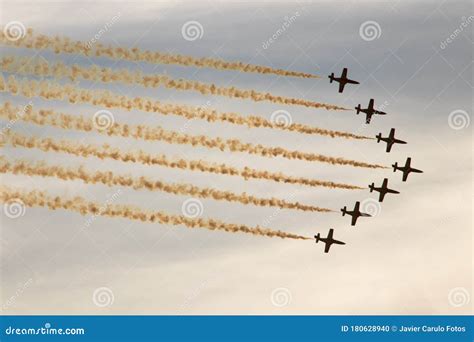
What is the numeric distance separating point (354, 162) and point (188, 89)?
2574 centimetres

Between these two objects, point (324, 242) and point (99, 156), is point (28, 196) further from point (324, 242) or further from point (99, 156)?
point (324, 242)

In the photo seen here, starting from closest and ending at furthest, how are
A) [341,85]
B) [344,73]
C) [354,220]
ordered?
[341,85]
[344,73]
[354,220]

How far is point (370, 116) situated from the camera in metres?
150

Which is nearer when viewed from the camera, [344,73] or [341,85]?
[341,85]

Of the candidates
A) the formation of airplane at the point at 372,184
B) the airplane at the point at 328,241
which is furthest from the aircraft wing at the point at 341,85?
the airplane at the point at 328,241

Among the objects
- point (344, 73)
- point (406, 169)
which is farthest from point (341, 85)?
point (406, 169)

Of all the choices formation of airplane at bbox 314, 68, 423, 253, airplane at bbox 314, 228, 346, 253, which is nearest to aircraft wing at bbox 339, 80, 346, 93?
formation of airplane at bbox 314, 68, 423, 253

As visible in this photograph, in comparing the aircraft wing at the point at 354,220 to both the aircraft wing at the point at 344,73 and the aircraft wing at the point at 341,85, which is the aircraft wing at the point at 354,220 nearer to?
the aircraft wing at the point at 341,85

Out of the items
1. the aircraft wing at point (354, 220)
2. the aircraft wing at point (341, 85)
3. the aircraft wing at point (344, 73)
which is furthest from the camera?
the aircraft wing at point (354, 220)

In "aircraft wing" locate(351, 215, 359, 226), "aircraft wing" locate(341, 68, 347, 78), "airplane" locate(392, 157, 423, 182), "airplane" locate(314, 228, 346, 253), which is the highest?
"aircraft wing" locate(341, 68, 347, 78)

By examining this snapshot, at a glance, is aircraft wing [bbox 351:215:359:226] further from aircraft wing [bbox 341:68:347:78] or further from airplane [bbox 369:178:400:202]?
aircraft wing [bbox 341:68:347:78]

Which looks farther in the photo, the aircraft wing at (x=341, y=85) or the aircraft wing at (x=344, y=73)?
the aircraft wing at (x=344, y=73)

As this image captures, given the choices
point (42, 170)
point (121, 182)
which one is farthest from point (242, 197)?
→ point (42, 170)

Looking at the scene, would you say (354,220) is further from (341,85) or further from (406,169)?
(341,85)
